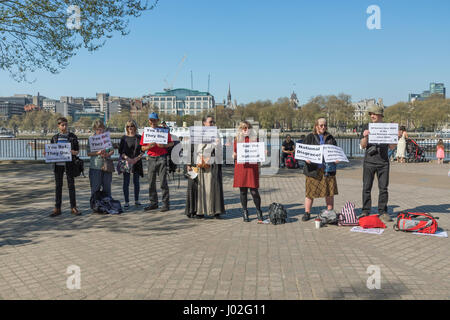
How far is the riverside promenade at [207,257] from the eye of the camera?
404 centimetres

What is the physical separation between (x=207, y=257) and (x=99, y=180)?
3.89 m

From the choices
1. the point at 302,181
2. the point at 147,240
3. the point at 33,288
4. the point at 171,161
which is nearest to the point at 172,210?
the point at 171,161

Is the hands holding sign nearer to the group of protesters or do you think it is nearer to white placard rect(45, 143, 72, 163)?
the group of protesters

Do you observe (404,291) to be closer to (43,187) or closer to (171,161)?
(171,161)

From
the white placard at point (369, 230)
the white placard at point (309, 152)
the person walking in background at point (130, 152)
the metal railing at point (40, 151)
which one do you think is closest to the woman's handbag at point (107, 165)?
the person walking in background at point (130, 152)

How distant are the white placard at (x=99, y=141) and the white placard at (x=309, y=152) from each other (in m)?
3.88

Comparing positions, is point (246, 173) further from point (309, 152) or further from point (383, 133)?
point (383, 133)

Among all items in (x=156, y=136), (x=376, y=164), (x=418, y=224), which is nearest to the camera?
(x=418, y=224)

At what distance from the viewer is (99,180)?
806 centimetres

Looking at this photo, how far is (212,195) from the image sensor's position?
7.36m

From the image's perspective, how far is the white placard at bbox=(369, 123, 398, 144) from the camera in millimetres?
6879

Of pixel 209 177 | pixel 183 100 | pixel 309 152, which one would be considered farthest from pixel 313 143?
pixel 183 100

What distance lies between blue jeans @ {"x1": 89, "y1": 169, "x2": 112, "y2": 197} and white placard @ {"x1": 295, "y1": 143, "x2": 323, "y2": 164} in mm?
4075

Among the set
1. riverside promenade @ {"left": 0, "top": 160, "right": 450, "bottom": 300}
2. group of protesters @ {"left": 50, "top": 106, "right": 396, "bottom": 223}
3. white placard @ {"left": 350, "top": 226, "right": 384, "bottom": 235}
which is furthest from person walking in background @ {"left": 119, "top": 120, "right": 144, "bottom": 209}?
white placard @ {"left": 350, "top": 226, "right": 384, "bottom": 235}
